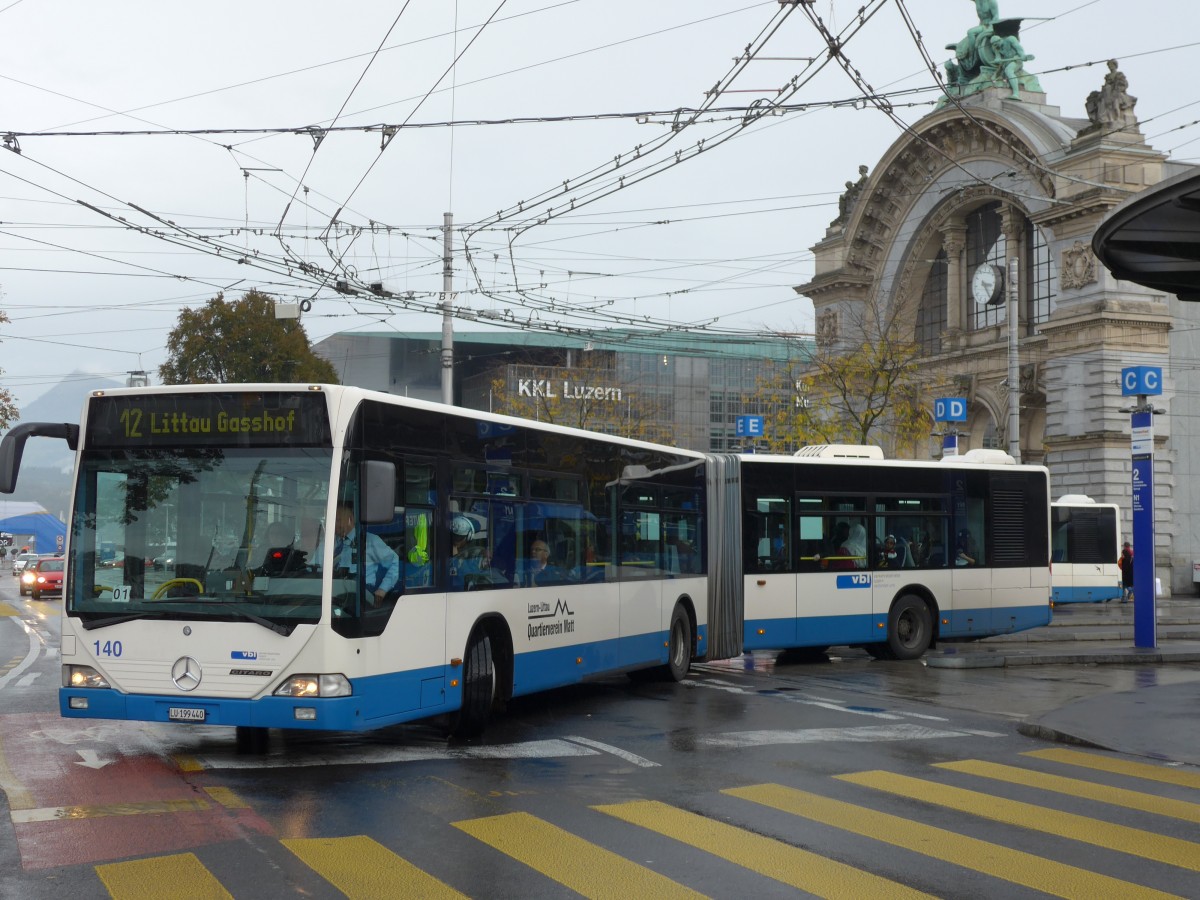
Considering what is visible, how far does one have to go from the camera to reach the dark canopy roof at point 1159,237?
11.6 meters

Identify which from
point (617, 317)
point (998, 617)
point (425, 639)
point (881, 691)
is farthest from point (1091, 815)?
point (617, 317)

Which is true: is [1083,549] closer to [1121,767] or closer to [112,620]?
[1121,767]

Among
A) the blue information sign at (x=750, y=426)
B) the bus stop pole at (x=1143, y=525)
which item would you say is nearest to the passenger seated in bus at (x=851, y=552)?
the bus stop pole at (x=1143, y=525)

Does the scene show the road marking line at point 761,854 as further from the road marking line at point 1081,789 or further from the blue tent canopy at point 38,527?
the blue tent canopy at point 38,527

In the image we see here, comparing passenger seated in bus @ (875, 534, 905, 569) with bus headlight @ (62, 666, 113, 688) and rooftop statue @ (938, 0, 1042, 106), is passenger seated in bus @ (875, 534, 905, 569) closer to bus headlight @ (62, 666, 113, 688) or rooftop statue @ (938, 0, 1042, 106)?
bus headlight @ (62, 666, 113, 688)

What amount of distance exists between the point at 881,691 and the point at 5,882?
11879mm

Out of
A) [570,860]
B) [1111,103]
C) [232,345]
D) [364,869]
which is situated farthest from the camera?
[232,345]

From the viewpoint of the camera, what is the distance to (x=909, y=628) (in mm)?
21594

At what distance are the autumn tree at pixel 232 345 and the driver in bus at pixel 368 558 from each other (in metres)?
47.6

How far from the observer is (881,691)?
16.9 metres

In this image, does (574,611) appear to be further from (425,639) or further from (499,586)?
(425,639)

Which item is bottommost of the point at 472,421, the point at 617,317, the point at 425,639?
the point at 425,639

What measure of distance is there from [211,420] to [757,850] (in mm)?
5280

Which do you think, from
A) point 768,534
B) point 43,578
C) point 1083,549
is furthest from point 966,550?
point 43,578
